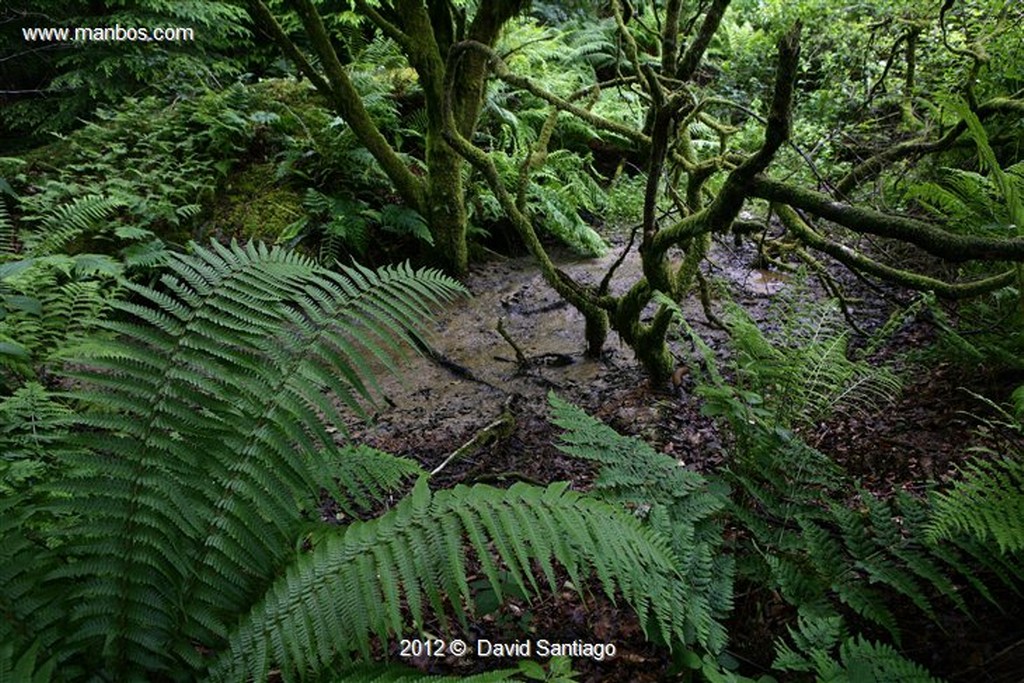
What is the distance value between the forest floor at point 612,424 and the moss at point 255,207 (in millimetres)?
1813

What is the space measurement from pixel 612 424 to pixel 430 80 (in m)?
3.15

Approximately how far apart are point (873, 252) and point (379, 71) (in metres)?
5.42

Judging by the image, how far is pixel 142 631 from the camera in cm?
138

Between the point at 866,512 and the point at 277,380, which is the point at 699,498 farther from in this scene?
the point at 277,380

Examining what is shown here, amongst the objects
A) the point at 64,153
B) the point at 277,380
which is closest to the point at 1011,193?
the point at 277,380

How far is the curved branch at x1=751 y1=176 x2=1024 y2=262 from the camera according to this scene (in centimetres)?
168

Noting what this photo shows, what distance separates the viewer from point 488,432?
324cm

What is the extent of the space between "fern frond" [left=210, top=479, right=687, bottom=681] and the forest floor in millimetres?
365

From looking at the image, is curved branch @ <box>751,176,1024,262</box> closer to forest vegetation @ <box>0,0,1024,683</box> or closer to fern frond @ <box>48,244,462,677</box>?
forest vegetation @ <box>0,0,1024,683</box>

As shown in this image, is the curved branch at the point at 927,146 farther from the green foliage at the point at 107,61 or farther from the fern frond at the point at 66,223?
the green foliage at the point at 107,61

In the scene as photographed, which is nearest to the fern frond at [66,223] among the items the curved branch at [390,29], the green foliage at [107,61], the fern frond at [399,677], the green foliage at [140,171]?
the green foliage at [140,171]

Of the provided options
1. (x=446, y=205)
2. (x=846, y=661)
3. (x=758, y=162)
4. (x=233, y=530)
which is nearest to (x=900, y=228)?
(x=758, y=162)

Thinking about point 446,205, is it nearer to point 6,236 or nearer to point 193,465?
point 6,236

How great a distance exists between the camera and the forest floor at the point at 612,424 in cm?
181
